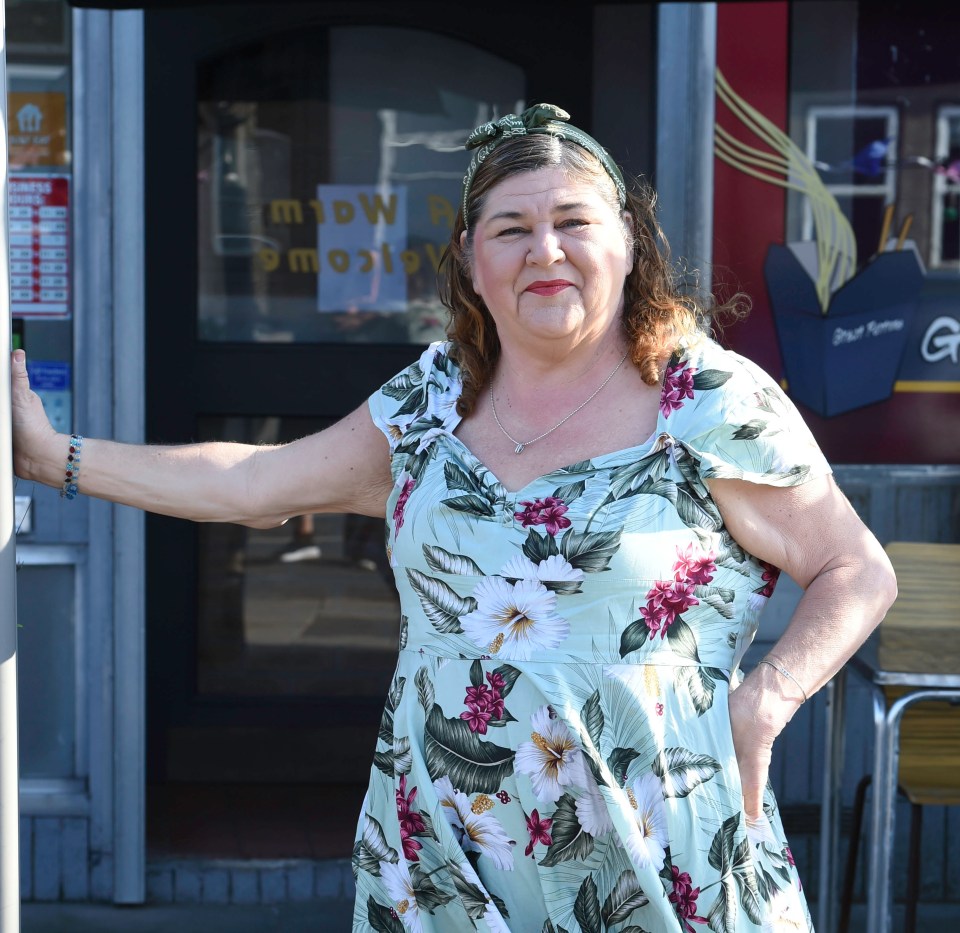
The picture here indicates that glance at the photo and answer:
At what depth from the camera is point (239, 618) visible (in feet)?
15.0

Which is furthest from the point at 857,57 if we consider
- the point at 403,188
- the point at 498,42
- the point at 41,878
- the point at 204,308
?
the point at 41,878

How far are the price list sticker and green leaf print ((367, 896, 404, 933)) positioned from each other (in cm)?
Result: 225

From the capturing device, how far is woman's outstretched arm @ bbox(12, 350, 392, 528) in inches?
90.3

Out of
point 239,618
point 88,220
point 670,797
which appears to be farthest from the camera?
point 239,618

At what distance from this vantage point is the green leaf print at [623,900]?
1989mm

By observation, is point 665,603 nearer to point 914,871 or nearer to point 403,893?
point 403,893

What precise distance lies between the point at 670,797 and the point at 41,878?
8.61ft

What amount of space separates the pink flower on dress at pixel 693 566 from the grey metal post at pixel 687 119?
1899 mm

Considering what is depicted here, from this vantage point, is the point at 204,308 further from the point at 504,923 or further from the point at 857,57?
the point at 504,923

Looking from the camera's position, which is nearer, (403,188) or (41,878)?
(41,878)

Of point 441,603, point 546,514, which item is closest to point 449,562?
point 441,603

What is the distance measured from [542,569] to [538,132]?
2.24ft

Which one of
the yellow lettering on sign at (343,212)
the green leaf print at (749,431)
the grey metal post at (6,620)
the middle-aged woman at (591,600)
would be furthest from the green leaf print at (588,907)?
the yellow lettering on sign at (343,212)

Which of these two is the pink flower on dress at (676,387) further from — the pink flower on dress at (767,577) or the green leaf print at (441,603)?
the green leaf print at (441,603)
